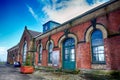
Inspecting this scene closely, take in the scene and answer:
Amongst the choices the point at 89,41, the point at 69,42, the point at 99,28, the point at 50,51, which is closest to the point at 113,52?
the point at 99,28

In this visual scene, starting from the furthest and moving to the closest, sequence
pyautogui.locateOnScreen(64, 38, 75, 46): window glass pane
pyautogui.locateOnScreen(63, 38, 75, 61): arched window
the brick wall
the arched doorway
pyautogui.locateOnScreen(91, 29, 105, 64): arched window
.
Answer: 1. pyautogui.locateOnScreen(64, 38, 75, 46): window glass pane
2. pyautogui.locateOnScreen(63, 38, 75, 61): arched window
3. the arched doorway
4. pyautogui.locateOnScreen(91, 29, 105, 64): arched window
5. the brick wall

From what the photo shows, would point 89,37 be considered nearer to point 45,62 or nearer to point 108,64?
point 108,64

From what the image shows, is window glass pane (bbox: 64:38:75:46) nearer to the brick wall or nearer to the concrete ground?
the concrete ground

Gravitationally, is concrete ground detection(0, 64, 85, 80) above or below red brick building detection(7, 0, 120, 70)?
below

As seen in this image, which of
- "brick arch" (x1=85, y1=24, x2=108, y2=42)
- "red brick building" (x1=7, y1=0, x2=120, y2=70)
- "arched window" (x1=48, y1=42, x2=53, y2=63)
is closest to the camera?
"red brick building" (x1=7, y1=0, x2=120, y2=70)

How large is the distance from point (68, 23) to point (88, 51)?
390cm

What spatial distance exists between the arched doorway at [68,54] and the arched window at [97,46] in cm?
250

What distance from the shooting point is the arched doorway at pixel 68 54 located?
12154mm

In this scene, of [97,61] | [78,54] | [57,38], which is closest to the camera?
[97,61]

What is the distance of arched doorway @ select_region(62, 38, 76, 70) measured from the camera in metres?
12.2

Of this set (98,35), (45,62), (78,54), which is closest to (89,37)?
(98,35)

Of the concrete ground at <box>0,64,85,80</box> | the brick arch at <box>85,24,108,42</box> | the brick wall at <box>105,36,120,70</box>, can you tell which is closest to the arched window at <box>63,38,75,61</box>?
the brick arch at <box>85,24,108,42</box>

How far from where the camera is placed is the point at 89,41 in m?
10.4

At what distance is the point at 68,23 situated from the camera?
1270 centimetres
